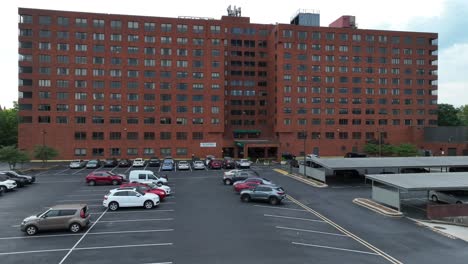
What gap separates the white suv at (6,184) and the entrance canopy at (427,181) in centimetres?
3657

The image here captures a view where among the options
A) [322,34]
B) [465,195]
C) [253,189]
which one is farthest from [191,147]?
[465,195]

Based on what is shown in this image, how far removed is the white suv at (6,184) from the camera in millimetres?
36478

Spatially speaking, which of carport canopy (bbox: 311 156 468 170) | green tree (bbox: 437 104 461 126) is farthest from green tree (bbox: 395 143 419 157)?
green tree (bbox: 437 104 461 126)

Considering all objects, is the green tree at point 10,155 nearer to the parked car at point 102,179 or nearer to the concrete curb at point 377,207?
the parked car at point 102,179

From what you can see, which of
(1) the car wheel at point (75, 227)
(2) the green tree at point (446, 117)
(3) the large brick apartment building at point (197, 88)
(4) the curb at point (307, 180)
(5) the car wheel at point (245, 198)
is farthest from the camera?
(2) the green tree at point (446, 117)

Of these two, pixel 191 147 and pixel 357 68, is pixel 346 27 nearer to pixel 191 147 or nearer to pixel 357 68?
pixel 357 68

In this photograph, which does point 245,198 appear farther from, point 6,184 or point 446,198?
point 6,184

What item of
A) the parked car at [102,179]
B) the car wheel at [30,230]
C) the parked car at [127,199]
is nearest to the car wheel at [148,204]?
the parked car at [127,199]

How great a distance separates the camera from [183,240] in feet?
66.3

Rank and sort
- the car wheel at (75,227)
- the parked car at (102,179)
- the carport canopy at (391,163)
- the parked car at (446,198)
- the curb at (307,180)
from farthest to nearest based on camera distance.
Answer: the carport canopy at (391,163), the curb at (307,180), the parked car at (102,179), the parked car at (446,198), the car wheel at (75,227)

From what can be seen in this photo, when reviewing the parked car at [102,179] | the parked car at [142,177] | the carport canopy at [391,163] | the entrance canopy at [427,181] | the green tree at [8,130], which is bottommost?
the parked car at [102,179]

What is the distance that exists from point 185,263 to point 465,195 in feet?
106

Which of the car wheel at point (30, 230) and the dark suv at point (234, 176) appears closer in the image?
the car wheel at point (30, 230)

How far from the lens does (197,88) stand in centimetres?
8294
